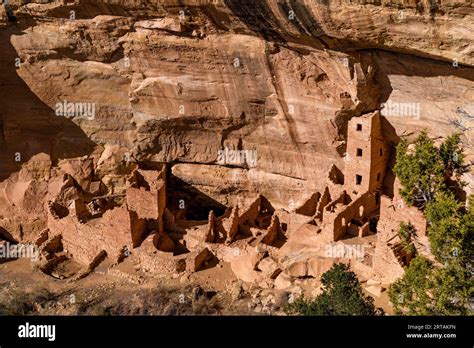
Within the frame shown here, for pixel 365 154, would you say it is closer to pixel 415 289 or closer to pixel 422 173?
pixel 422 173

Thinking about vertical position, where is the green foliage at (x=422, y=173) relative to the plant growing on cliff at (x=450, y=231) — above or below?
above

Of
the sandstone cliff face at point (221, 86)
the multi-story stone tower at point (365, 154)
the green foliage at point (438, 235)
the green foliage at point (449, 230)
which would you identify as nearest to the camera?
the green foliage at point (438, 235)

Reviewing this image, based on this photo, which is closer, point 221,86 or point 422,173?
point 422,173

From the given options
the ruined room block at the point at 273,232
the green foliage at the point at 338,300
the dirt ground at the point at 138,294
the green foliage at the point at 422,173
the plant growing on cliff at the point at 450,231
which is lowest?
the dirt ground at the point at 138,294

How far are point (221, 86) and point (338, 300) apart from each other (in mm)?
8485

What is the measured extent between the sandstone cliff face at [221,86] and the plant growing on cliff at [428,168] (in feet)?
2.22

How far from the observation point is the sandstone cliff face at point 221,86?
18.9 m

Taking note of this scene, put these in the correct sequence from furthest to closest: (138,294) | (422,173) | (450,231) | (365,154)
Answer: (138,294) → (365,154) → (422,173) → (450,231)

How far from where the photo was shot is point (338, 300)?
18734 mm

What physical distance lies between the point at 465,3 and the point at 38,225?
1783 cm

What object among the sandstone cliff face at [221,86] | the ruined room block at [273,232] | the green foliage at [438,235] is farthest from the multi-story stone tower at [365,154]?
the ruined room block at [273,232]

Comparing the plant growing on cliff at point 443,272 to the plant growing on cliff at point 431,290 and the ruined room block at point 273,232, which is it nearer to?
the plant growing on cliff at point 431,290

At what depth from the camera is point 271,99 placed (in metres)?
23.5

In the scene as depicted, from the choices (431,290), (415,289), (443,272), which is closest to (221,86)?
(415,289)
